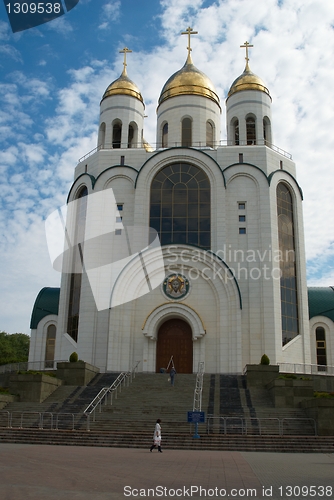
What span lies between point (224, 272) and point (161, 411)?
10803 millimetres

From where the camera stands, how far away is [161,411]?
19531 mm

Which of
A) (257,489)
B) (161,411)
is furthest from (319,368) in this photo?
(257,489)

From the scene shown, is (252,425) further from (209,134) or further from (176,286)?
(209,134)

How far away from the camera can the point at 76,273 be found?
31922mm

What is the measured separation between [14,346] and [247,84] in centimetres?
5316

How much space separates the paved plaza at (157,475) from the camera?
8.10 metres

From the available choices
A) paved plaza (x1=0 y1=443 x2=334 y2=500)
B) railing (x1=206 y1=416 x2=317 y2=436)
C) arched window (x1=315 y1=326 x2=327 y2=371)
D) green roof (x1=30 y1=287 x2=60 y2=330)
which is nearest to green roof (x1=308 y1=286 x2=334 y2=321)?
arched window (x1=315 y1=326 x2=327 y2=371)

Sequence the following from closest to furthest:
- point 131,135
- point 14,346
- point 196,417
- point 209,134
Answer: point 196,417 < point 209,134 < point 131,135 < point 14,346

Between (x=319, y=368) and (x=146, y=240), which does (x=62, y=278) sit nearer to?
(x=146, y=240)

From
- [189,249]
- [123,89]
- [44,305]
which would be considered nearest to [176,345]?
[189,249]

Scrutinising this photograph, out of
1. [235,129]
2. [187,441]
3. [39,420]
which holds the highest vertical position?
[235,129]

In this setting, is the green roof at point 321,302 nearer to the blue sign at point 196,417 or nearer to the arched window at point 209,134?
the arched window at point 209,134

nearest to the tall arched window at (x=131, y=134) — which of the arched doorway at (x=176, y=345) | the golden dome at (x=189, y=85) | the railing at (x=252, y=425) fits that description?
the golden dome at (x=189, y=85)

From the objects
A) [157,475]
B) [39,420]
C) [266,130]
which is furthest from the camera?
[266,130]
